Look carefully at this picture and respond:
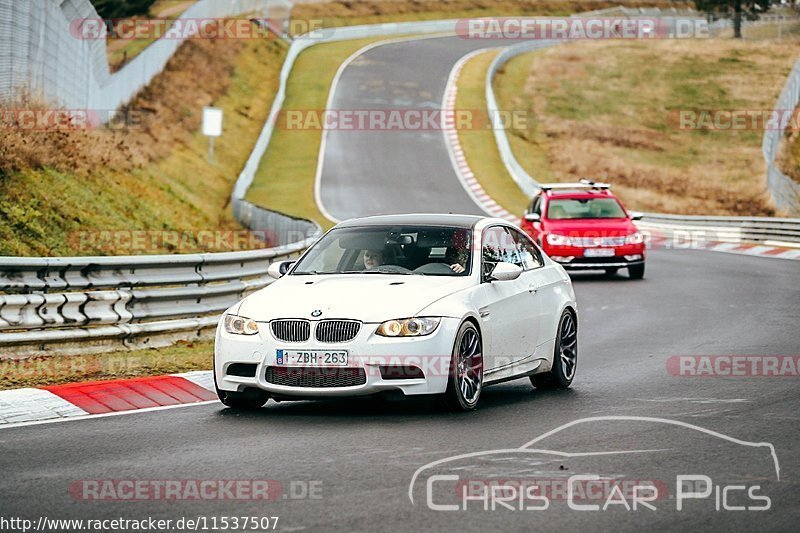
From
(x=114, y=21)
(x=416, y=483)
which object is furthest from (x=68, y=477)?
(x=114, y=21)

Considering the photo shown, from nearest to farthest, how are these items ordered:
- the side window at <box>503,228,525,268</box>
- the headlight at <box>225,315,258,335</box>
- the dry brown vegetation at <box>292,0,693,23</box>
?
the headlight at <box>225,315,258,335</box>
the side window at <box>503,228,525,268</box>
the dry brown vegetation at <box>292,0,693,23</box>

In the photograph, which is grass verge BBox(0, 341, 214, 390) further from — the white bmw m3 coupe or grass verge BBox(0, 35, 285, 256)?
grass verge BBox(0, 35, 285, 256)

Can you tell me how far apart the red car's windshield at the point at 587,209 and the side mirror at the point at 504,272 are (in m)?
14.7

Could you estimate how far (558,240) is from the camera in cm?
2494

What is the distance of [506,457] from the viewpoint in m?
8.20

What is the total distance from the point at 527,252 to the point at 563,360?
3.28 feet

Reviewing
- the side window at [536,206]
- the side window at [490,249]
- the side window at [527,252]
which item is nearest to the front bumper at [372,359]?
the side window at [490,249]

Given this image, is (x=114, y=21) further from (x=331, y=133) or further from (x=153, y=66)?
(x=331, y=133)

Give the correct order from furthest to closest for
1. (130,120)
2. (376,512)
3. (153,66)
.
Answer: (153,66) < (130,120) < (376,512)

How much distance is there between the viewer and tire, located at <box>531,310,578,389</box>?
464 inches

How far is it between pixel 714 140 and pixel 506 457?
5820 cm

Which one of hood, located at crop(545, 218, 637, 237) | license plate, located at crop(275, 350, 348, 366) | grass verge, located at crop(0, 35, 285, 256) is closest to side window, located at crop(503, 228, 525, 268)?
license plate, located at crop(275, 350, 348, 366)

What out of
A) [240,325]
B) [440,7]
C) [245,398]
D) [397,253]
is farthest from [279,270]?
[440,7]

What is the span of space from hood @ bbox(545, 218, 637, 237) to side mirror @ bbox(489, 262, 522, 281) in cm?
1415
